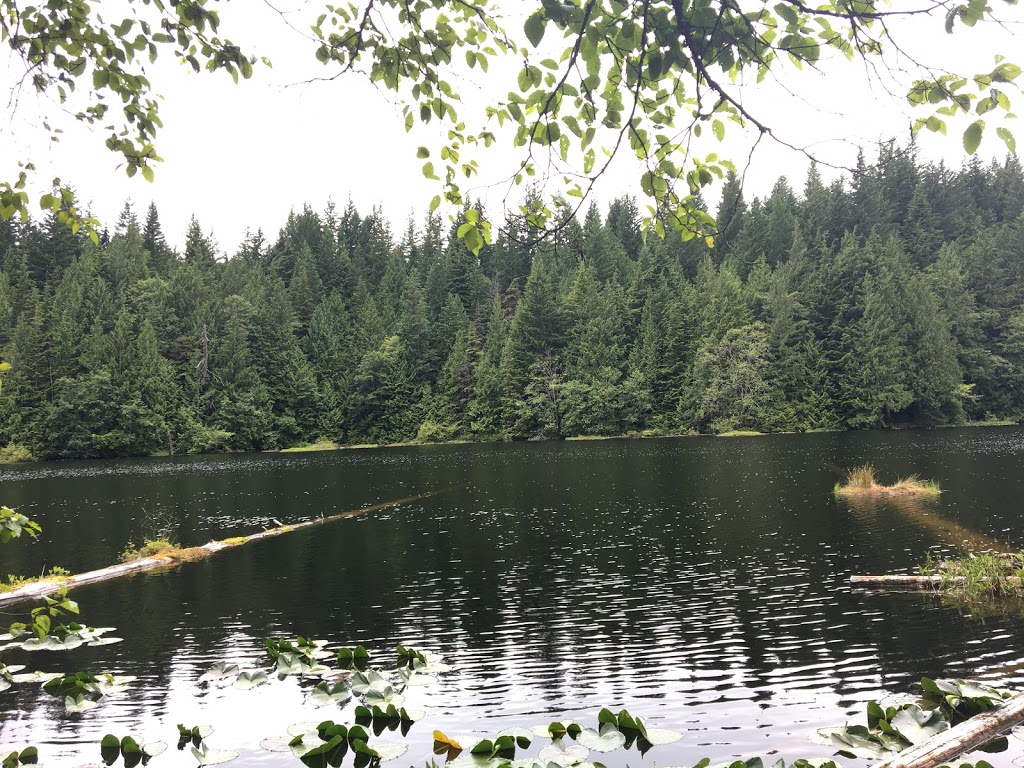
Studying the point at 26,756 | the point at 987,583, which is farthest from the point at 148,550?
the point at 987,583

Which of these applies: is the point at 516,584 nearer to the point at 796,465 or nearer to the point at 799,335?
the point at 796,465

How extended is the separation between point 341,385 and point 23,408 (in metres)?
37.5

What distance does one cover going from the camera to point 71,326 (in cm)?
8531

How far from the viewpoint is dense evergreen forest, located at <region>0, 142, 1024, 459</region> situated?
82438mm

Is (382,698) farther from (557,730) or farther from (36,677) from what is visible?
(36,677)

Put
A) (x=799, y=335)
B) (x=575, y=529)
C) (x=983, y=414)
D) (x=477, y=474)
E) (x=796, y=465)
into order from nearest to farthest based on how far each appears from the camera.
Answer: (x=575, y=529), (x=796, y=465), (x=477, y=474), (x=983, y=414), (x=799, y=335)

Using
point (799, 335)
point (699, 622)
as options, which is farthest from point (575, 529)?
point (799, 335)

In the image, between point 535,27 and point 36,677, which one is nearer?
point 535,27

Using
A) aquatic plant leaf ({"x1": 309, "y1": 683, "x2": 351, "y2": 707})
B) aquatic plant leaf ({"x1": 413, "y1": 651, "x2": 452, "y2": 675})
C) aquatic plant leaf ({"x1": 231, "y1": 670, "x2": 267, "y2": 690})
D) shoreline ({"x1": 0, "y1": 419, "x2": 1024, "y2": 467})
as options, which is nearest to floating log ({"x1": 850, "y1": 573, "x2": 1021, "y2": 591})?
aquatic plant leaf ({"x1": 413, "y1": 651, "x2": 452, "y2": 675})

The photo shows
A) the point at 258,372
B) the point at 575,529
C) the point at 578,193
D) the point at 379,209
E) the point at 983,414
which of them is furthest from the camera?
the point at 379,209

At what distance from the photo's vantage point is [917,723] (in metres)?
7.38

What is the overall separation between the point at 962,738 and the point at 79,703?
11.3 metres

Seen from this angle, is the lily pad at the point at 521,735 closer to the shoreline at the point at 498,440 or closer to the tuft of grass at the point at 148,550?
the tuft of grass at the point at 148,550

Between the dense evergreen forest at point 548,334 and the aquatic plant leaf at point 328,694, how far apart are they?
209 feet
